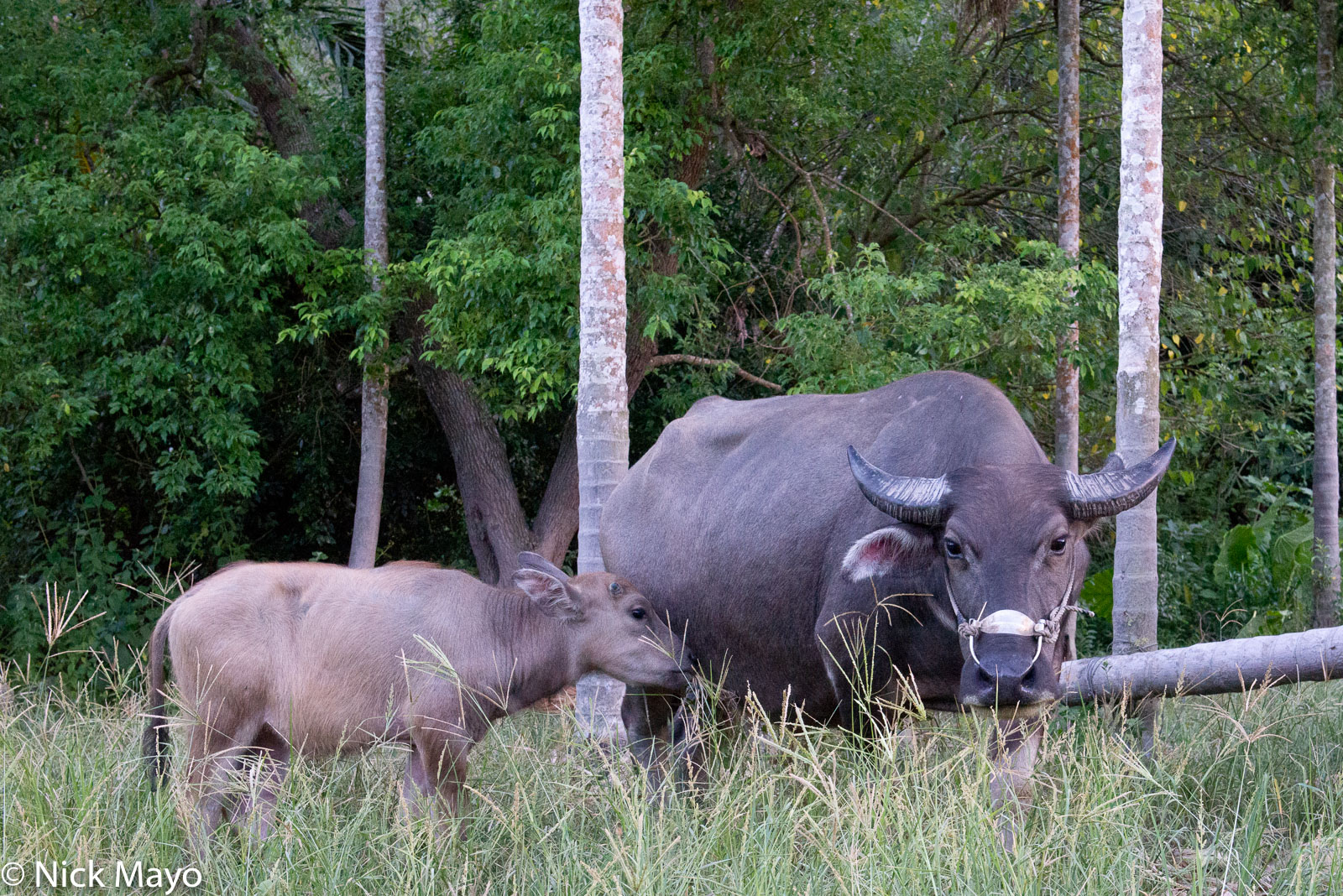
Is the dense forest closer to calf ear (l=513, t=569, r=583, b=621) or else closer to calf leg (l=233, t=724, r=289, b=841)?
calf ear (l=513, t=569, r=583, b=621)

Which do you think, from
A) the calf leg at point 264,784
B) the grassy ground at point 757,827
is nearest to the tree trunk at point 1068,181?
the grassy ground at point 757,827

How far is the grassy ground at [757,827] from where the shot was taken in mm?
3922

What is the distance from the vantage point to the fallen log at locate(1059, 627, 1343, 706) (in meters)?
5.76

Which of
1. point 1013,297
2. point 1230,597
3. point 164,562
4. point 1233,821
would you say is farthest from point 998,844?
point 164,562

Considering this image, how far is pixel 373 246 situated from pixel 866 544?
8710 mm

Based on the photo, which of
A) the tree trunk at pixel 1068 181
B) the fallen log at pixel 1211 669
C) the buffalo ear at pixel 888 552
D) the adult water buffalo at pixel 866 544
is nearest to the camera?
the adult water buffalo at pixel 866 544

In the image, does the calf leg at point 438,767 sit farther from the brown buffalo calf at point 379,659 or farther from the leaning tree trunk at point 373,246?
the leaning tree trunk at point 373,246

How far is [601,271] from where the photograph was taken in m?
7.64

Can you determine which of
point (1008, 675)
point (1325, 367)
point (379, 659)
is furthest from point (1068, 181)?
point (379, 659)

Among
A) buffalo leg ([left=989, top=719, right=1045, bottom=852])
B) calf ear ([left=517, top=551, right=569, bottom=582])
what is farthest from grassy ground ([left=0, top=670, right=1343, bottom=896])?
calf ear ([left=517, top=551, right=569, bottom=582])

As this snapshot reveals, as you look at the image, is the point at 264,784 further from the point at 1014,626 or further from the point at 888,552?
the point at 1014,626

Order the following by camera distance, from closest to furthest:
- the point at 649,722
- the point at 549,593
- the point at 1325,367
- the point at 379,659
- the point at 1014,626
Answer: the point at 1014,626
the point at 379,659
the point at 549,593
the point at 649,722
the point at 1325,367

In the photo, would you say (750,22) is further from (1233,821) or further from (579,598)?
(1233,821)

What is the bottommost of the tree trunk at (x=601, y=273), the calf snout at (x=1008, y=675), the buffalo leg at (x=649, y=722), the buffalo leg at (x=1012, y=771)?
the buffalo leg at (x=649, y=722)
